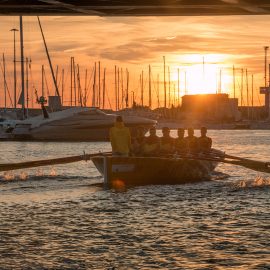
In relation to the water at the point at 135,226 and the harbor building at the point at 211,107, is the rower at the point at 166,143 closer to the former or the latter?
the water at the point at 135,226

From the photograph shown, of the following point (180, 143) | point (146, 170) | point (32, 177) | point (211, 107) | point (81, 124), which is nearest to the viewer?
point (146, 170)

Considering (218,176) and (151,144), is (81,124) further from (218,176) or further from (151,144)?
(151,144)

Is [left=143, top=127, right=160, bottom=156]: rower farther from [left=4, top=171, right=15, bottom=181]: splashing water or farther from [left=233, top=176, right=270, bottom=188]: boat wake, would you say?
[left=4, top=171, right=15, bottom=181]: splashing water

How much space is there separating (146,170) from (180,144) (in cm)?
234

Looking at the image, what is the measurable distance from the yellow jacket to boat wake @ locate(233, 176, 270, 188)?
18.6ft

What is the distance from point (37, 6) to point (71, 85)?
221 ft

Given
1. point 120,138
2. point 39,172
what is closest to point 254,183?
point 120,138

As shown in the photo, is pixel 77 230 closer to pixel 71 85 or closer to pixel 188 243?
pixel 188 243

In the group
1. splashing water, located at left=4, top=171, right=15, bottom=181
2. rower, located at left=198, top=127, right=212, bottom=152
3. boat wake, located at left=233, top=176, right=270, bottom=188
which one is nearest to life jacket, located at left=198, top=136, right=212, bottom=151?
rower, located at left=198, top=127, right=212, bottom=152

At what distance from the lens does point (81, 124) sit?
70.4 meters

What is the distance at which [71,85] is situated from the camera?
87375 millimetres

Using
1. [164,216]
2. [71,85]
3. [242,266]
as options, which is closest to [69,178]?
[164,216]

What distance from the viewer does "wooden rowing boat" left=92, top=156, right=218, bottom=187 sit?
26.7 metres

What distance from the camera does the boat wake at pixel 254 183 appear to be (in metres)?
30.1
